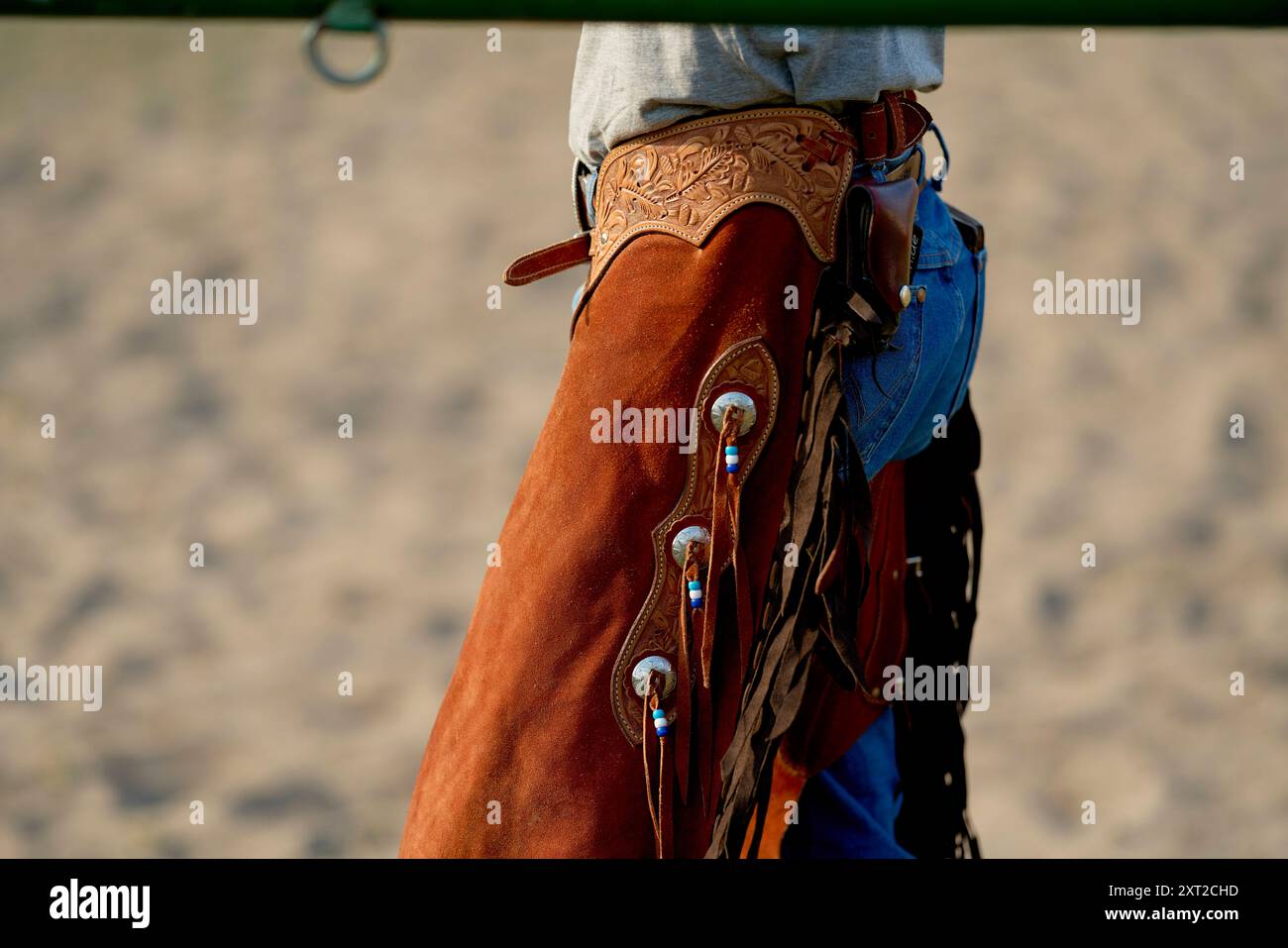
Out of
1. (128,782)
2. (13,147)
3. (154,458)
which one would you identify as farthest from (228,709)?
(13,147)

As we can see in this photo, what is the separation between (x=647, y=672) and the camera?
4.62 ft

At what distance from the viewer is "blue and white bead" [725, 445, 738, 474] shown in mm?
1404

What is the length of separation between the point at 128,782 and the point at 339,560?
92cm

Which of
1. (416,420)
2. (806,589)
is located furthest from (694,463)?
(416,420)

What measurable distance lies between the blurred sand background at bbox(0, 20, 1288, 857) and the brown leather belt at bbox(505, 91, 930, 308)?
211cm

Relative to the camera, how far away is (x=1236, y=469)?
15.0ft

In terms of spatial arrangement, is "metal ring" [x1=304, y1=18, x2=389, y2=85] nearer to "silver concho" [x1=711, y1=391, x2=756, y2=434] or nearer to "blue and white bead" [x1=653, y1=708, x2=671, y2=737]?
"silver concho" [x1=711, y1=391, x2=756, y2=434]

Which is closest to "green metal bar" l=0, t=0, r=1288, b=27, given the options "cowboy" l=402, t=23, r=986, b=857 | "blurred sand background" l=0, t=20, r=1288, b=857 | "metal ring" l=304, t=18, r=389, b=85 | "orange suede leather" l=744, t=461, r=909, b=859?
"metal ring" l=304, t=18, r=389, b=85

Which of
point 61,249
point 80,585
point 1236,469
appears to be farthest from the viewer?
point 61,249

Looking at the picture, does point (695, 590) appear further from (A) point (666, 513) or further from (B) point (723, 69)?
(B) point (723, 69)

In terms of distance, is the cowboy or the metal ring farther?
the cowboy

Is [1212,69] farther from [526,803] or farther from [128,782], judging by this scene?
[526,803]

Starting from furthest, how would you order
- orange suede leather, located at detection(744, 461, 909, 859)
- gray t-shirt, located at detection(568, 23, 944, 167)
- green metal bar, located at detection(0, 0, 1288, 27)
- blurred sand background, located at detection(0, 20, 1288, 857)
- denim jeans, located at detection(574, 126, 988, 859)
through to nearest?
blurred sand background, located at detection(0, 20, 1288, 857) < orange suede leather, located at detection(744, 461, 909, 859) < denim jeans, located at detection(574, 126, 988, 859) < gray t-shirt, located at detection(568, 23, 944, 167) < green metal bar, located at detection(0, 0, 1288, 27)

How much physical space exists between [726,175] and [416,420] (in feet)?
11.2
